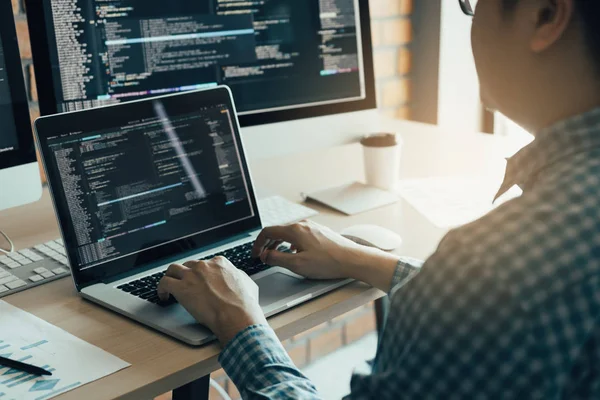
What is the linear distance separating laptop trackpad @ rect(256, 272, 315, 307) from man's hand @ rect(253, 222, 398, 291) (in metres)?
0.02

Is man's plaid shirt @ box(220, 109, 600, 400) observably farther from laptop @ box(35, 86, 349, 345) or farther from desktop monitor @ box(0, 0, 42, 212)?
desktop monitor @ box(0, 0, 42, 212)

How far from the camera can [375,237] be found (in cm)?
114

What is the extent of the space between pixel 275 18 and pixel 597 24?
2.67 feet

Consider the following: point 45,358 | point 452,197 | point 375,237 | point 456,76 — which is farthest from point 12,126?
point 456,76

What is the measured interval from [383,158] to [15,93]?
0.68m

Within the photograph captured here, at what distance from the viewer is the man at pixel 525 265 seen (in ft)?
1.84

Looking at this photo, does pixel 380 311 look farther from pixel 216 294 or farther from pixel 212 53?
pixel 216 294

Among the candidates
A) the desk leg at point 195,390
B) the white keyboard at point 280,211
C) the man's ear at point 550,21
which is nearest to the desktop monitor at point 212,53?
the white keyboard at point 280,211

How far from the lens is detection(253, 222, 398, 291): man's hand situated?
3.26 feet

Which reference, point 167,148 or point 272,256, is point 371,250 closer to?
point 272,256

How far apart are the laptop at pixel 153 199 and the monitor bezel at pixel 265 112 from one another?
18cm

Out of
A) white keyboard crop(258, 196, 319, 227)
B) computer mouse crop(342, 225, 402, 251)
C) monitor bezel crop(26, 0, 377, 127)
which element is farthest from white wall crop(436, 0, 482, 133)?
computer mouse crop(342, 225, 402, 251)

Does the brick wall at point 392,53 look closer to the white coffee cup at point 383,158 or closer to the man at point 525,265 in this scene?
the white coffee cup at point 383,158

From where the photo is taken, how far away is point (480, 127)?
2650 millimetres
